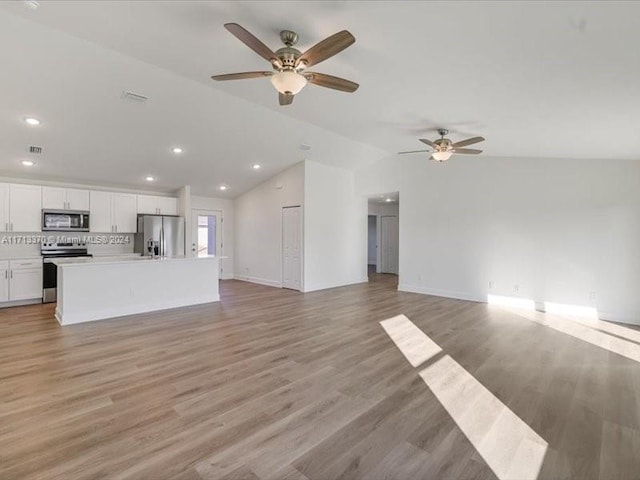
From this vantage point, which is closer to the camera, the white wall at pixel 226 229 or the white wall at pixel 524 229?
the white wall at pixel 524 229

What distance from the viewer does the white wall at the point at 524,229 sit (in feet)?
16.0

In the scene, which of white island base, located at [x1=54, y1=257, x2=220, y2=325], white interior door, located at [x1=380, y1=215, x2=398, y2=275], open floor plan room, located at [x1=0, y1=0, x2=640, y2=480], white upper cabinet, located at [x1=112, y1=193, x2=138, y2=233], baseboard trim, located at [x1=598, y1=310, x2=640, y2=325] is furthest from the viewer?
white interior door, located at [x1=380, y1=215, x2=398, y2=275]

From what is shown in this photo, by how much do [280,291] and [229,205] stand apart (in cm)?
366

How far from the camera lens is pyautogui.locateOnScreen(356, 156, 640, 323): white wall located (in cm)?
486

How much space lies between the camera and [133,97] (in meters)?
4.09

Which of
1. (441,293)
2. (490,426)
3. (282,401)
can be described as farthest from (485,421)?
(441,293)

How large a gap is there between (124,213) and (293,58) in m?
6.31

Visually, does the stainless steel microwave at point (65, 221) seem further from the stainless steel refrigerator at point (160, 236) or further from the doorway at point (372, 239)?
the doorway at point (372, 239)

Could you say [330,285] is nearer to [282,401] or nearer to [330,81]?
[282,401]

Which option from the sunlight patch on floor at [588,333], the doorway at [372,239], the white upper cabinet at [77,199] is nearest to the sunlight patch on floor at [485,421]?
the sunlight patch on floor at [588,333]

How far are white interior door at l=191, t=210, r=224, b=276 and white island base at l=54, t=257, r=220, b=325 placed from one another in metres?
3.28

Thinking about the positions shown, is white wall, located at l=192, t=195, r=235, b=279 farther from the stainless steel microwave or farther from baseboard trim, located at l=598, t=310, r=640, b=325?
baseboard trim, located at l=598, t=310, r=640, b=325

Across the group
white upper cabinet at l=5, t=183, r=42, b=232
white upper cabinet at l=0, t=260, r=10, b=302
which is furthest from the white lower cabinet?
white upper cabinet at l=5, t=183, r=42, b=232

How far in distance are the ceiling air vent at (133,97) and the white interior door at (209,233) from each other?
16.5 feet
